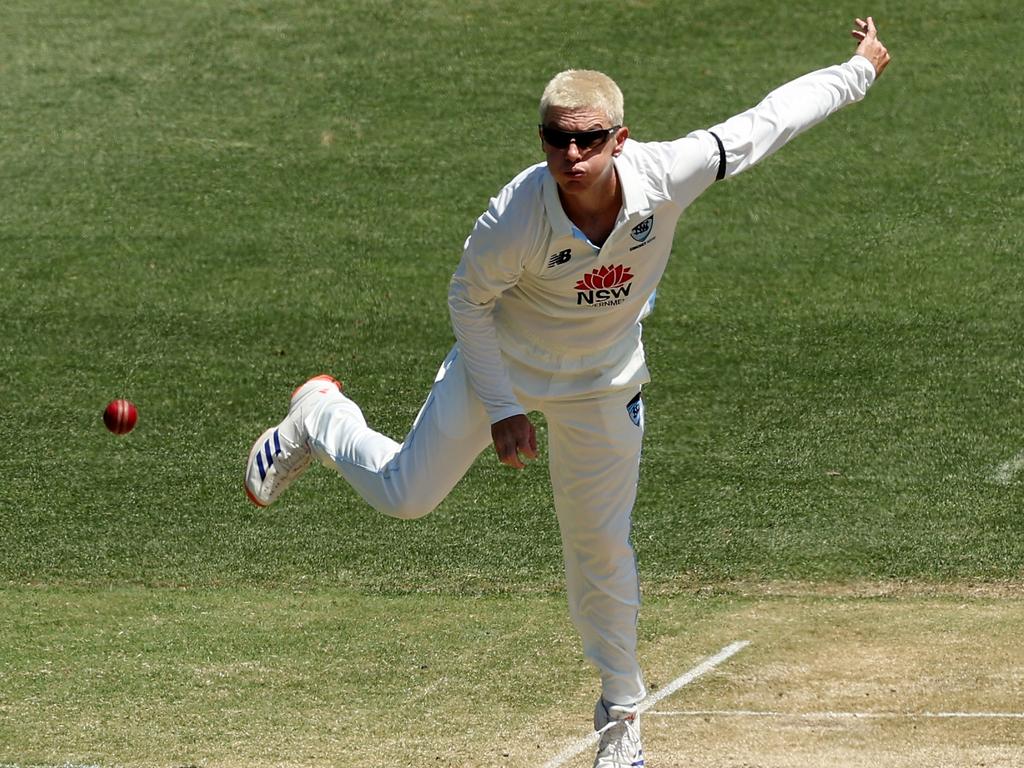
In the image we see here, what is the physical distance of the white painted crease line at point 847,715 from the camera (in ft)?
22.8

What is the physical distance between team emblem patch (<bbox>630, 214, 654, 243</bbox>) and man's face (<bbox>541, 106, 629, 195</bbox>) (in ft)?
0.99

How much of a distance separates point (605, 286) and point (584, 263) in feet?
0.57

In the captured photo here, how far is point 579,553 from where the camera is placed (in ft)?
20.8

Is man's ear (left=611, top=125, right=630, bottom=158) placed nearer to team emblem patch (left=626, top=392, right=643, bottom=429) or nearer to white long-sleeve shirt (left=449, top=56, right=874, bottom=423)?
white long-sleeve shirt (left=449, top=56, right=874, bottom=423)

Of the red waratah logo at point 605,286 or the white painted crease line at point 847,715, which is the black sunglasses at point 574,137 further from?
the white painted crease line at point 847,715

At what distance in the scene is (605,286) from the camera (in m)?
5.88

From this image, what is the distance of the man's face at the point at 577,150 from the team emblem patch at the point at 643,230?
30cm

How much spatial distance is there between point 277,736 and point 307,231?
22.1ft

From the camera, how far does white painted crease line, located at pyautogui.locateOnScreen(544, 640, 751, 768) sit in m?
6.71

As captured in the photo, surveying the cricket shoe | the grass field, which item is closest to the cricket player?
the cricket shoe

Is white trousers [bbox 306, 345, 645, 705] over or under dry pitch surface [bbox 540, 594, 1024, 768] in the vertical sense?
over

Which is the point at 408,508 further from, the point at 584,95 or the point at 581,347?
the point at 584,95

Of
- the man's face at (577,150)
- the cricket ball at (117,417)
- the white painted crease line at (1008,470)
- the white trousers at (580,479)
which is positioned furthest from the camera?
the white painted crease line at (1008,470)

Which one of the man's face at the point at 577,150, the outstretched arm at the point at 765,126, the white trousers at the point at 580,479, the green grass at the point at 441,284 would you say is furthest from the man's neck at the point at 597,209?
the green grass at the point at 441,284
